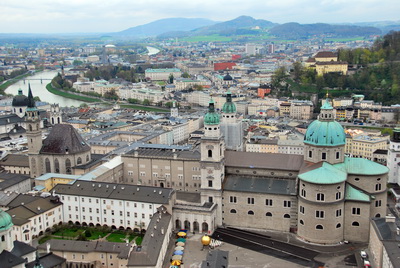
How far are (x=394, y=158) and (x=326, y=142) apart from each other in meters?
18.5

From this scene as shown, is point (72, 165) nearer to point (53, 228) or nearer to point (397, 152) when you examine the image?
point (53, 228)

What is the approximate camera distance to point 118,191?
4478 centimetres

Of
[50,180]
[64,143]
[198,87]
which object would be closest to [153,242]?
[50,180]

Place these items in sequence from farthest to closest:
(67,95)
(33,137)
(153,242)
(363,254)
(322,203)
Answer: (67,95) < (33,137) < (322,203) < (363,254) < (153,242)

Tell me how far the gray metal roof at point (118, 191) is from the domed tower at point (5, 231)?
565 inches

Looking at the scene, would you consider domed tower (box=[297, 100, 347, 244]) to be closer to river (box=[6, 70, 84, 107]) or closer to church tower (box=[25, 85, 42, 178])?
church tower (box=[25, 85, 42, 178])

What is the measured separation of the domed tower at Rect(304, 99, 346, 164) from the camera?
143 feet

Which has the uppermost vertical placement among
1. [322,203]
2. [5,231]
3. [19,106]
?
[5,231]

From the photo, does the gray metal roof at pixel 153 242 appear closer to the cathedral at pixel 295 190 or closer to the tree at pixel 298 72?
the cathedral at pixel 295 190

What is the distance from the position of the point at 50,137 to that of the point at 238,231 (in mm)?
26695

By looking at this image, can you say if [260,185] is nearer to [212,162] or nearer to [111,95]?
[212,162]

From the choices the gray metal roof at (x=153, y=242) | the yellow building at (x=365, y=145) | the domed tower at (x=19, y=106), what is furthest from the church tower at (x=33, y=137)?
the yellow building at (x=365, y=145)

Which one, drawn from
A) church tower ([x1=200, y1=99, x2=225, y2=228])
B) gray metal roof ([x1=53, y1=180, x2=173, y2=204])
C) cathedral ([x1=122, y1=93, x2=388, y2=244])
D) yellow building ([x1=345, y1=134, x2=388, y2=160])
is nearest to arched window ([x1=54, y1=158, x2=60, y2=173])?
gray metal roof ([x1=53, y1=180, x2=173, y2=204])

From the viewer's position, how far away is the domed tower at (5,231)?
29734 mm
